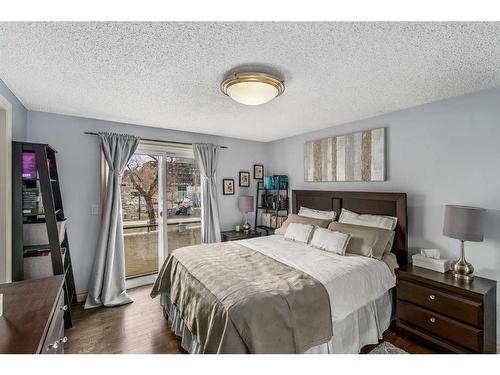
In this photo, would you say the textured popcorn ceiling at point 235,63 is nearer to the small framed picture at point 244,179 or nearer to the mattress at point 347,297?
the mattress at point 347,297

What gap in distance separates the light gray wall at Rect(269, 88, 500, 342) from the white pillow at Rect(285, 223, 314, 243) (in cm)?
92

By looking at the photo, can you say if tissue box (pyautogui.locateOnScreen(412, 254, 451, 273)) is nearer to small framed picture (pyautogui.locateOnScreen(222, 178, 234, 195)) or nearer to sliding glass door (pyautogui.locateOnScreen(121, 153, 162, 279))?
small framed picture (pyautogui.locateOnScreen(222, 178, 234, 195))

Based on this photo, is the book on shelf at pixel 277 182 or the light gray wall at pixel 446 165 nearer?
the light gray wall at pixel 446 165

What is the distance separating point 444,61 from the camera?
5.37 ft

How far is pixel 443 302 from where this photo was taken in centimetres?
202

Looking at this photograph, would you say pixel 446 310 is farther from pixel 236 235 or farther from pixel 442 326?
pixel 236 235

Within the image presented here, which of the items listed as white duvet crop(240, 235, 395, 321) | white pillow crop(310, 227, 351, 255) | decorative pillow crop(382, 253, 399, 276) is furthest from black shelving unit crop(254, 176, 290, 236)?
decorative pillow crop(382, 253, 399, 276)

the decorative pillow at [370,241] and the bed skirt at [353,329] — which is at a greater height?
the decorative pillow at [370,241]

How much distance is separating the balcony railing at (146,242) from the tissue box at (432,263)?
3098mm

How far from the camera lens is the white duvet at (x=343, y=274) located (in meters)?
1.92

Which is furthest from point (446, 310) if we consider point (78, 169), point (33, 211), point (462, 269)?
point (78, 169)

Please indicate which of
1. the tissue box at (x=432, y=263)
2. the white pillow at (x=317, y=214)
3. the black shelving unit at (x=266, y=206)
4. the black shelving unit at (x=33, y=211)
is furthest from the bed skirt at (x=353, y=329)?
the black shelving unit at (x=266, y=206)

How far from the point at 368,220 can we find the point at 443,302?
3.32ft

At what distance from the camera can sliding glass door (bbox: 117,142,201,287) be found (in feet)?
11.5
